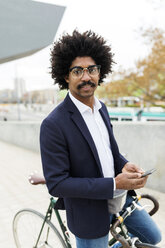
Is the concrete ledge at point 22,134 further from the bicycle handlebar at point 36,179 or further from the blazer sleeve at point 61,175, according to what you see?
the blazer sleeve at point 61,175

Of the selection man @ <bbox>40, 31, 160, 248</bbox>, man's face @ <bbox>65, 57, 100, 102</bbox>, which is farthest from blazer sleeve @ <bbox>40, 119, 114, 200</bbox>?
man's face @ <bbox>65, 57, 100, 102</bbox>

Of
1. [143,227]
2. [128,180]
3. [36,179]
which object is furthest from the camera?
[36,179]

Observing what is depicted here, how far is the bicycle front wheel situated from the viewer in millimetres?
2031

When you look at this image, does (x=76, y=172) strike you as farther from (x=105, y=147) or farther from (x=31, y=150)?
(x=31, y=150)

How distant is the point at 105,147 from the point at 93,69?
0.50m

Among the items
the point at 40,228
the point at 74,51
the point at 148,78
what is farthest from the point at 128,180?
the point at 148,78

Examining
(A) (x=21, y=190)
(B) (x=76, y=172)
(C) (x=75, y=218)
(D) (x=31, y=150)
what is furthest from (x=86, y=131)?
A: (D) (x=31, y=150)

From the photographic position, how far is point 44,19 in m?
6.81

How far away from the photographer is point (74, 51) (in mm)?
1524

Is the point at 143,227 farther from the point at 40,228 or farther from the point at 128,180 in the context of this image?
the point at 40,228

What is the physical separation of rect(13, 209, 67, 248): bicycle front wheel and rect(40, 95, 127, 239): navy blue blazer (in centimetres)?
55

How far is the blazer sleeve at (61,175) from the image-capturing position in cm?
133

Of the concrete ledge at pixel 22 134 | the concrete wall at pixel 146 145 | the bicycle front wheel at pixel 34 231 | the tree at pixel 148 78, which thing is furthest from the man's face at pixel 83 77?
the tree at pixel 148 78

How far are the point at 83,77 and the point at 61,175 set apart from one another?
59 cm
